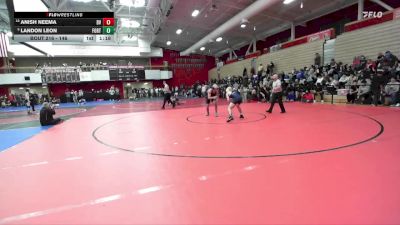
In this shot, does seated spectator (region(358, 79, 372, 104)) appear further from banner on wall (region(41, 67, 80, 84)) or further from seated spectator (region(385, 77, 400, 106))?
banner on wall (region(41, 67, 80, 84))

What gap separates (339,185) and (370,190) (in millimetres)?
309

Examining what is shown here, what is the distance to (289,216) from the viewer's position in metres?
2.30

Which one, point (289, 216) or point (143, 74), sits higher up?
point (143, 74)

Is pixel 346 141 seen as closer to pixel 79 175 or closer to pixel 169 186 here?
pixel 169 186

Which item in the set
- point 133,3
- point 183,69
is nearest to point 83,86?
point 183,69

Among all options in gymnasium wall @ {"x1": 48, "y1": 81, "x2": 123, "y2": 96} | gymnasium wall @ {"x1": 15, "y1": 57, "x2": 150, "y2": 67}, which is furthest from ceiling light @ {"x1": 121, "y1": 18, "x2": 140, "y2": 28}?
gymnasium wall @ {"x1": 48, "y1": 81, "x2": 123, "y2": 96}

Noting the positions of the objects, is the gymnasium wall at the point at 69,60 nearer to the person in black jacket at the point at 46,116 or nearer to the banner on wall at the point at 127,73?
the banner on wall at the point at 127,73

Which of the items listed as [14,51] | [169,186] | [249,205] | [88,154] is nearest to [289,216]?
[249,205]

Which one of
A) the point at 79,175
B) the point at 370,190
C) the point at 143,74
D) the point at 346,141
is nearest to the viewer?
the point at 370,190
